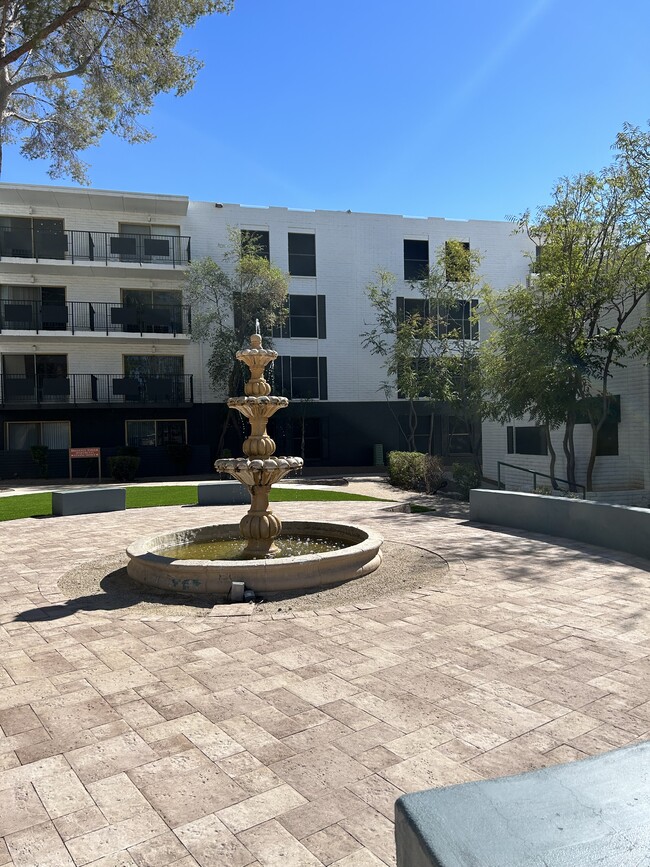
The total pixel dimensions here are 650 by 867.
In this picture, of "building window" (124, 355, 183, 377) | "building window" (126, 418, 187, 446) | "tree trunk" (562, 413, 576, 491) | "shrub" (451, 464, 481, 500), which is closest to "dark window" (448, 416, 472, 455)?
"shrub" (451, 464, 481, 500)

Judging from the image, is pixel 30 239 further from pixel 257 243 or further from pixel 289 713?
pixel 289 713

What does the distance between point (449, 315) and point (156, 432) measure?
14.0 meters

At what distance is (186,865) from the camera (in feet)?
8.27

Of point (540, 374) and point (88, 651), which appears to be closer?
point (88, 651)

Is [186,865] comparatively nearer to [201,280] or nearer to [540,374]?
[540,374]

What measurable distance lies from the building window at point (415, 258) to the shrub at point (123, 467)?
15.3m

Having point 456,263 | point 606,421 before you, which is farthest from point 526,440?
point 456,263

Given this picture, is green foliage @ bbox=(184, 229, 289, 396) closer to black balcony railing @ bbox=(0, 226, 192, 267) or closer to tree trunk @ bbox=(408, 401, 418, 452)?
black balcony railing @ bbox=(0, 226, 192, 267)

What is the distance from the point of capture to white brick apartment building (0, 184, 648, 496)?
84.3 ft

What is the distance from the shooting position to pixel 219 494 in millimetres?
15875

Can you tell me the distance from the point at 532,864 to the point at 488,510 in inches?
414

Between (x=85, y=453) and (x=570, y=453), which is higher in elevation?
(x=570, y=453)

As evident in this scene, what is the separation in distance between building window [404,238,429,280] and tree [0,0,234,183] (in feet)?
56.3

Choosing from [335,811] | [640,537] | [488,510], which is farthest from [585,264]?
[335,811]
